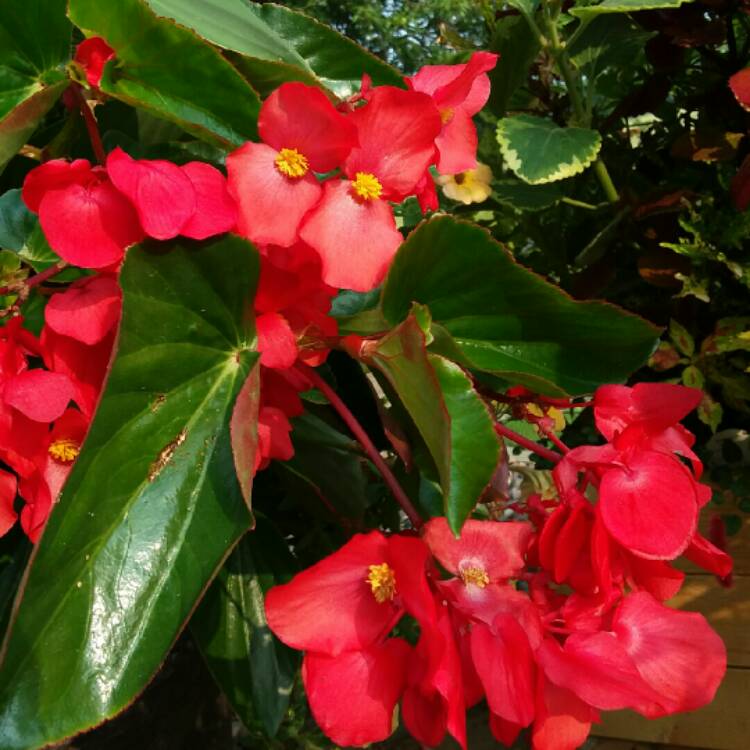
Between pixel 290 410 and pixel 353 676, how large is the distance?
0.41 ft

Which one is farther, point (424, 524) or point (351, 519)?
point (351, 519)

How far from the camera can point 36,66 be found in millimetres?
428

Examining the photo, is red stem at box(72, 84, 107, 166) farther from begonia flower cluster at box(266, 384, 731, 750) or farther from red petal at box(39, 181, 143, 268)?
begonia flower cluster at box(266, 384, 731, 750)

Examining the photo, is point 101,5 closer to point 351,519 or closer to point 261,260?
point 261,260

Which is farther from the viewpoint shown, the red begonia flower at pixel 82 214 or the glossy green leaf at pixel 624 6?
the glossy green leaf at pixel 624 6

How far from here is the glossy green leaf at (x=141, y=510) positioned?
1.04ft

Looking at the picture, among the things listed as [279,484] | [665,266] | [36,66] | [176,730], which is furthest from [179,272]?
[665,266]

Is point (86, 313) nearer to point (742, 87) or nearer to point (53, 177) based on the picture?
point (53, 177)

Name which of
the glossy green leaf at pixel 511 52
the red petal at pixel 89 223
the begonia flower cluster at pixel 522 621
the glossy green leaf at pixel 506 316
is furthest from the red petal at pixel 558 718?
the glossy green leaf at pixel 511 52

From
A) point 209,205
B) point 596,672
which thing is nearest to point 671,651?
point 596,672

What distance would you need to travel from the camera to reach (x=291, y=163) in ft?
1.20

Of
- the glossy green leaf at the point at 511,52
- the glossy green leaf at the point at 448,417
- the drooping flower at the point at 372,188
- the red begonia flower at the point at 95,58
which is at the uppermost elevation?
the red begonia flower at the point at 95,58

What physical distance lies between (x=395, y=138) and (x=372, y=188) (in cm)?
2

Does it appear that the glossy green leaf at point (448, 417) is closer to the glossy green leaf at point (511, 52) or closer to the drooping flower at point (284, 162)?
the drooping flower at point (284, 162)
